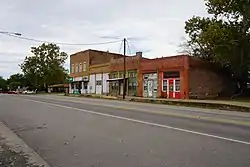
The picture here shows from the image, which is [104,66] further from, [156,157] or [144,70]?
[156,157]

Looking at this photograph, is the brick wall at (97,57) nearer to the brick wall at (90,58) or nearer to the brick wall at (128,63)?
the brick wall at (90,58)

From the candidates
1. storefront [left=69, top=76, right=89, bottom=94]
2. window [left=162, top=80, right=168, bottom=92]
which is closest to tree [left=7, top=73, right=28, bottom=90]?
storefront [left=69, top=76, right=89, bottom=94]

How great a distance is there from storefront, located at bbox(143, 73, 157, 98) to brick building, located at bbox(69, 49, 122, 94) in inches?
729

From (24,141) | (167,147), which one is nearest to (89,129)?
(24,141)

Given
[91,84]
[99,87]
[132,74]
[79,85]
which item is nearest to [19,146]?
[132,74]

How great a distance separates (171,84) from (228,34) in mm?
9004

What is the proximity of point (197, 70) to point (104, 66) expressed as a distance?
19774 millimetres

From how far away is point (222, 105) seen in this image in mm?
26688

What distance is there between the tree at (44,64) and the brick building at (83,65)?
24.8 metres

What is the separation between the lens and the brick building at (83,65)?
6450cm

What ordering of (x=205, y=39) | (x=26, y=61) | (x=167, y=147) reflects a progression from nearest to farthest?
(x=167, y=147) < (x=205, y=39) < (x=26, y=61)

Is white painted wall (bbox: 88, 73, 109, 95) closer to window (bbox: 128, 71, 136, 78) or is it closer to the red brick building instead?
window (bbox: 128, 71, 136, 78)

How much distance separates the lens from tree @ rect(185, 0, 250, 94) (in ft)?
119

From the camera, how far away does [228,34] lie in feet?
121
